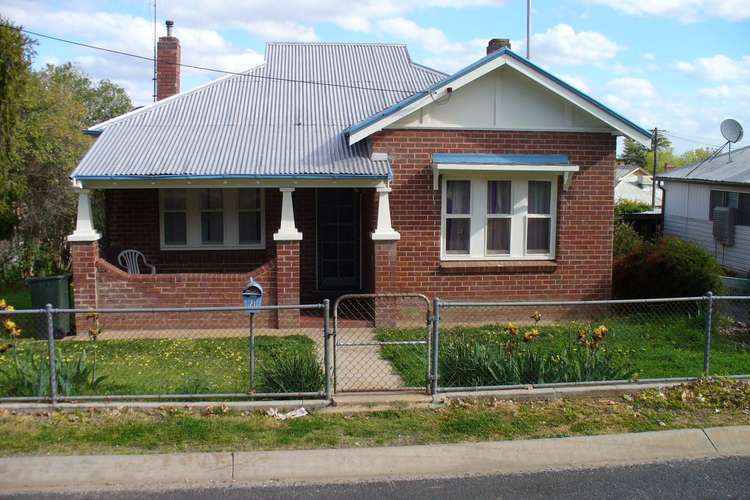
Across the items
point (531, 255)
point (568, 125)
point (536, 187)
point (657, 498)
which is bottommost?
point (657, 498)

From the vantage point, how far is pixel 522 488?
6367 millimetres

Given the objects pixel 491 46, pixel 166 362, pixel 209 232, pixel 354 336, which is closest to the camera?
pixel 166 362

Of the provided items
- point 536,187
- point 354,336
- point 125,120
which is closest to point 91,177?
point 125,120

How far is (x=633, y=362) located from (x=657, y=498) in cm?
427

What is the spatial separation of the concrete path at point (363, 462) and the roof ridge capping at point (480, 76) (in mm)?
6885

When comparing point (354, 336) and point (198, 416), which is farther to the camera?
point (354, 336)

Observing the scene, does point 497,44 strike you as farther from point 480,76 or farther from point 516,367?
point 516,367

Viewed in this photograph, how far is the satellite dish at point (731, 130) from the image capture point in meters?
22.0

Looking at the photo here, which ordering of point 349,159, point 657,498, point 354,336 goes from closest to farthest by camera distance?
point 657,498 < point 354,336 < point 349,159

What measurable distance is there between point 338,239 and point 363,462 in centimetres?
855

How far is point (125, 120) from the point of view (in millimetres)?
14609

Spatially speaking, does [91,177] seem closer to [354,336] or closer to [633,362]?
[354,336]

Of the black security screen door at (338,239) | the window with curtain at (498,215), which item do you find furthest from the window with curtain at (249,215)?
the window with curtain at (498,215)

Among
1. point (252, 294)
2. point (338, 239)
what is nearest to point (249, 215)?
point (338, 239)
